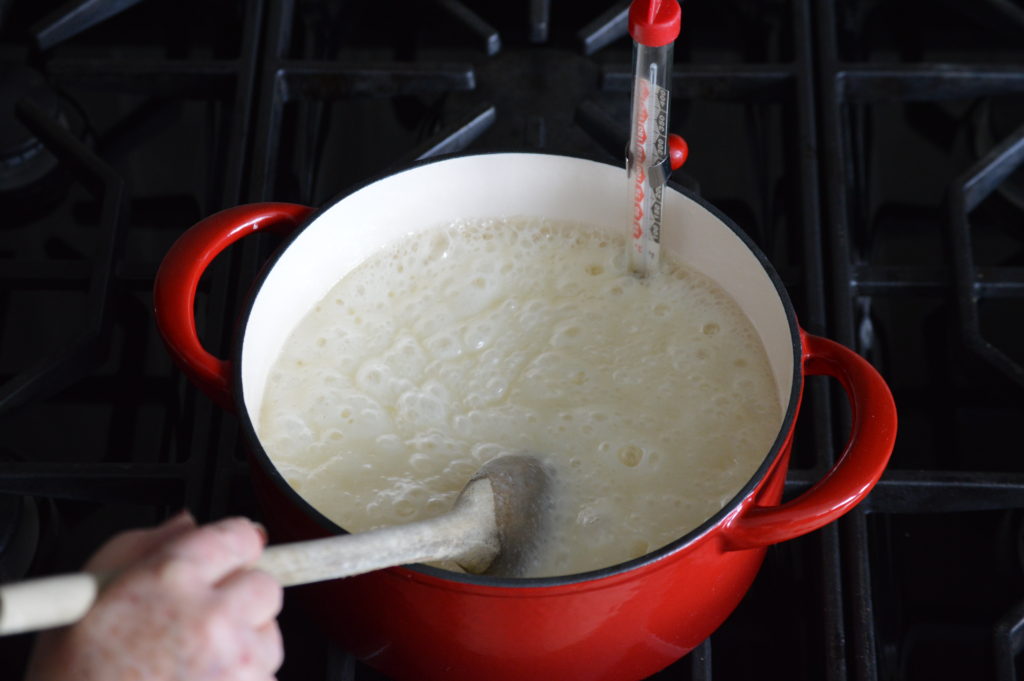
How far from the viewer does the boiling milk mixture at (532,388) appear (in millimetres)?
676

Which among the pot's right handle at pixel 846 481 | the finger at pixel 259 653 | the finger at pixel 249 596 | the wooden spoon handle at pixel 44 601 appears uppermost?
the pot's right handle at pixel 846 481

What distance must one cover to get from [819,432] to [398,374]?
0.28 metres

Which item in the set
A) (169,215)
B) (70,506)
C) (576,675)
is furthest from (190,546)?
(169,215)

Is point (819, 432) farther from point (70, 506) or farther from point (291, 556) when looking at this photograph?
point (70, 506)

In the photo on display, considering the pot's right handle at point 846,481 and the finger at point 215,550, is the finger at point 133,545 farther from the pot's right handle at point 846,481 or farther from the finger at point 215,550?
the pot's right handle at point 846,481

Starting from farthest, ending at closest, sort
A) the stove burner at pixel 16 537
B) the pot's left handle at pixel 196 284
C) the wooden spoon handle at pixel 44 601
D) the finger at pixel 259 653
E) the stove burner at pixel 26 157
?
the stove burner at pixel 26 157
the stove burner at pixel 16 537
the pot's left handle at pixel 196 284
the finger at pixel 259 653
the wooden spoon handle at pixel 44 601

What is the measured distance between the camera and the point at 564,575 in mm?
568

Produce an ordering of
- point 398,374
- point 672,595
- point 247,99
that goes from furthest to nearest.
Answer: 1. point 247,99
2. point 398,374
3. point 672,595

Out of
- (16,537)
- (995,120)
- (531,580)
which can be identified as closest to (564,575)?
(531,580)

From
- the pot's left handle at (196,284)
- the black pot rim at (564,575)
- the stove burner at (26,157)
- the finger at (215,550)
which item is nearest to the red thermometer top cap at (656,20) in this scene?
the black pot rim at (564,575)

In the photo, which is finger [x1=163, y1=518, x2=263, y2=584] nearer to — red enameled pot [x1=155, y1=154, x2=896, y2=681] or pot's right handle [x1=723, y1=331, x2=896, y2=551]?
red enameled pot [x1=155, y1=154, x2=896, y2=681]

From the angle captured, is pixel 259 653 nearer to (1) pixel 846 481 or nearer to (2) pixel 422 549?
(2) pixel 422 549

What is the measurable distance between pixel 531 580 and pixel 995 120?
62 centimetres

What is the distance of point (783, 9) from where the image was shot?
3.27ft
